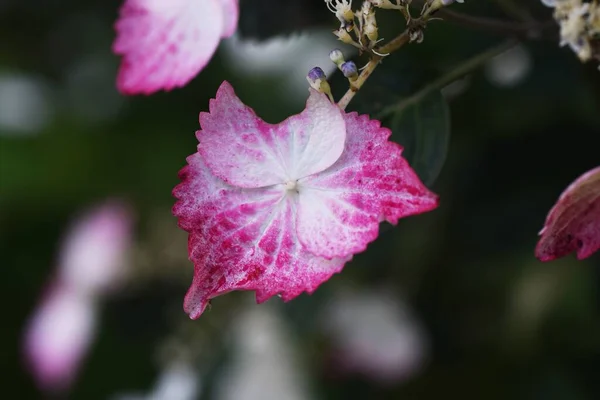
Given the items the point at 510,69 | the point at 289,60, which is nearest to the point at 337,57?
the point at 510,69

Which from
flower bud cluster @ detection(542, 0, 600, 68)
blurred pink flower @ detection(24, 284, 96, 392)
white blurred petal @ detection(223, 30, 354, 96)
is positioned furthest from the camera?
white blurred petal @ detection(223, 30, 354, 96)

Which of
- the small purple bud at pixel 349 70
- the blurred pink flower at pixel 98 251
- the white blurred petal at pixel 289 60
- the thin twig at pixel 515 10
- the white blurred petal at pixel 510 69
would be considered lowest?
the blurred pink flower at pixel 98 251

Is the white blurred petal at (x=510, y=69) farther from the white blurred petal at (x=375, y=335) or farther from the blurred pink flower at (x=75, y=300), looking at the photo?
the blurred pink flower at (x=75, y=300)

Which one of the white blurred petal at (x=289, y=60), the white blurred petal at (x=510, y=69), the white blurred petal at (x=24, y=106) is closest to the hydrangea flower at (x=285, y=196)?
the white blurred petal at (x=510, y=69)

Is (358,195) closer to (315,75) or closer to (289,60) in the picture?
(315,75)

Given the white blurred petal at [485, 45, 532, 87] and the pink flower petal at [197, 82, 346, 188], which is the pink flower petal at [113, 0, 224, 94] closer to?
the pink flower petal at [197, 82, 346, 188]

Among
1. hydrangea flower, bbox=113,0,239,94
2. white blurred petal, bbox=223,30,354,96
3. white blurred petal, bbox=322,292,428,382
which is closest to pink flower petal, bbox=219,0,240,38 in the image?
hydrangea flower, bbox=113,0,239,94
